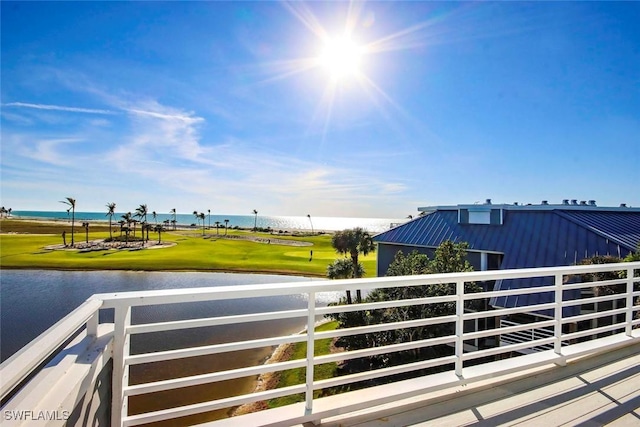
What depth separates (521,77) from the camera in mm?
7930

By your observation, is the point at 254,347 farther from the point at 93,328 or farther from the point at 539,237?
the point at 539,237

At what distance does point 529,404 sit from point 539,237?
9049mm

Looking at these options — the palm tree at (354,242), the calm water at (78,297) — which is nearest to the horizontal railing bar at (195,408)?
the calm water at (78,297)

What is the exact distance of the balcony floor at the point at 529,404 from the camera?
1875 mm

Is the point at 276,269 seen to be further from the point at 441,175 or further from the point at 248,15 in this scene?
the point at 248,15

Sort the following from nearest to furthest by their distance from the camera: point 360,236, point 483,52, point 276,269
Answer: point 483,52, point 360,236, point 276,269

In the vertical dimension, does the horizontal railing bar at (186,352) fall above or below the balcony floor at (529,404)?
above

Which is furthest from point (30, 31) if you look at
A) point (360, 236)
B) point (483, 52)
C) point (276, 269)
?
point (276, 269)

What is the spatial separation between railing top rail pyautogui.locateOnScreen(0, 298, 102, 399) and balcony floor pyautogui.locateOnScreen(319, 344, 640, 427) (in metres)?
1.42

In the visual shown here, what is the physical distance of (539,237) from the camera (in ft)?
30.9

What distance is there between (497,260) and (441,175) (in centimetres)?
793

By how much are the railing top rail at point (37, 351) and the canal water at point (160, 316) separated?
7.14 metres

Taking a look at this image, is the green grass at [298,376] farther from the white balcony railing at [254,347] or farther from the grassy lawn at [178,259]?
the grassy lawn at [178,259]

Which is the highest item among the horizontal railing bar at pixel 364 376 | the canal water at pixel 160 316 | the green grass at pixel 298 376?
the horizontal railing bar at pixel 364 376
